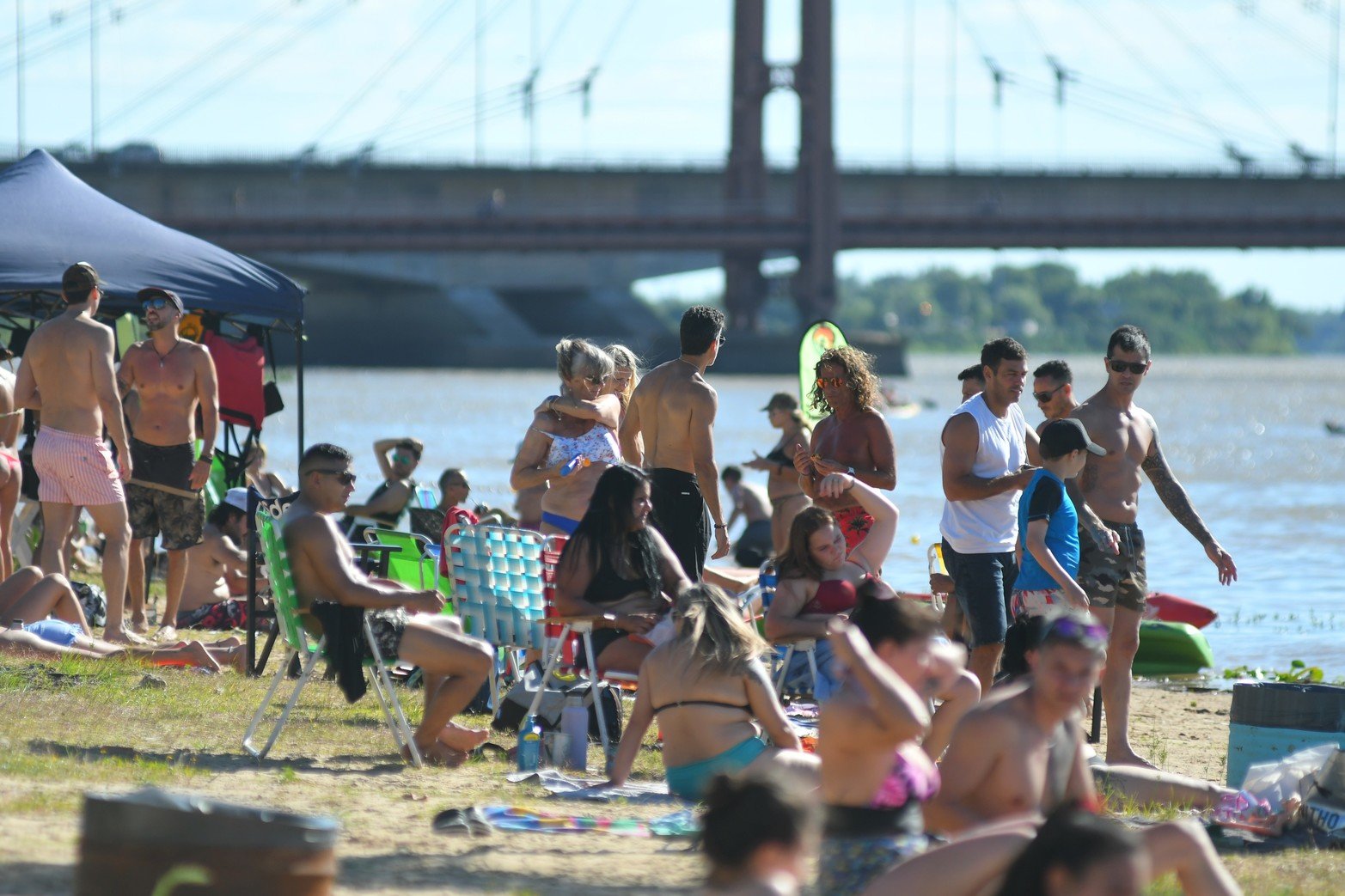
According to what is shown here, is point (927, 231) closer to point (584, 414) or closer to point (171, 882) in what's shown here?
point (584, 414)

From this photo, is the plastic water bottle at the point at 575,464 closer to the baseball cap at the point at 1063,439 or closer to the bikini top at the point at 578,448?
the bikini top at the point at 578,448

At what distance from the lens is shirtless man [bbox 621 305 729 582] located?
681 centimetres

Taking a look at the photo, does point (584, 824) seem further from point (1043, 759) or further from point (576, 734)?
point (1043, 759)

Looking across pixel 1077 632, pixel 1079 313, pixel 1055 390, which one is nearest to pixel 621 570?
pixel 1055 390

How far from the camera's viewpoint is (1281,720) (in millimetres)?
5953

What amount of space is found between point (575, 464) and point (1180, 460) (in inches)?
1204

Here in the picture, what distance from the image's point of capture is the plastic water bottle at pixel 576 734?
597 centimetres

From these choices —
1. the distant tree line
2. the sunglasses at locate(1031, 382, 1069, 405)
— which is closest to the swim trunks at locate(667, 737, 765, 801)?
the sunglasses at locate(1031, 382, 1069, 405)

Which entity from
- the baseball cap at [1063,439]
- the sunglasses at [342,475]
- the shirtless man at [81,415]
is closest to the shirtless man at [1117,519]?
the baseball cap at [1063,439]

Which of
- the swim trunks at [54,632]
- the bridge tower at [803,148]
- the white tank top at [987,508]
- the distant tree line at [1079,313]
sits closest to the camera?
the white tank top at [987,508]

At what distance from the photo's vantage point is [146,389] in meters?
8.35

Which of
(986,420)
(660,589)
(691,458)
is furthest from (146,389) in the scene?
(986,420)

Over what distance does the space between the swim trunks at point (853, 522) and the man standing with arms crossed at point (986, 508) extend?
1.12ft

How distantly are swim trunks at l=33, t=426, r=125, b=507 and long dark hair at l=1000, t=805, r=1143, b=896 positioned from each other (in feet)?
18.0
